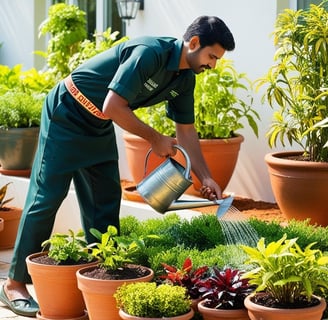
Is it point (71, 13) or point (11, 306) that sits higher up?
point (71, 13)

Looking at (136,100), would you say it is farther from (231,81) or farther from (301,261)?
(231,81)

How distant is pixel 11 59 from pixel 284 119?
174 inches

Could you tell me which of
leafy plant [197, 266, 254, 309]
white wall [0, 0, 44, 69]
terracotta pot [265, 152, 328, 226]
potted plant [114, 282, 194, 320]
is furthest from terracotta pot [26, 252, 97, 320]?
white wall [0, 0, 44, 69]

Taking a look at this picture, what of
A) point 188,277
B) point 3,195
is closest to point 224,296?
point 188,277

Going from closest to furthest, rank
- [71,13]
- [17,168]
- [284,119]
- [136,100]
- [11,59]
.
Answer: [136,100] → [284,119] → [17,168] → [71,13] → [11,59]

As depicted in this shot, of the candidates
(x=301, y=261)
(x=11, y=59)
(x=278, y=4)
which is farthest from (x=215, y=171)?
(x=11, y=59)

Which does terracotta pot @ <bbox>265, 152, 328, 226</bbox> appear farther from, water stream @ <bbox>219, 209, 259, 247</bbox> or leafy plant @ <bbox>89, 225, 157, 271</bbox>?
leafy plant @ <bbox>89, 225, 157, 271</bbox>

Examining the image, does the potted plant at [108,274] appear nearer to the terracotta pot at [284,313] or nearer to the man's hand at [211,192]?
the man's hand at [211,192]

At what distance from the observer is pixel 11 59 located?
1067 cm

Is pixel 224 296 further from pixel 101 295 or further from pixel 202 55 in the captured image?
pixel 202 55

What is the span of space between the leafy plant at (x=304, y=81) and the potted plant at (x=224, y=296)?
1841 mm

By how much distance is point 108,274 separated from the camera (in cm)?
513

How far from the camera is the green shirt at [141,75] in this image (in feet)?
17.0

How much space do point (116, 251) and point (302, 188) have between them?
167 cm
